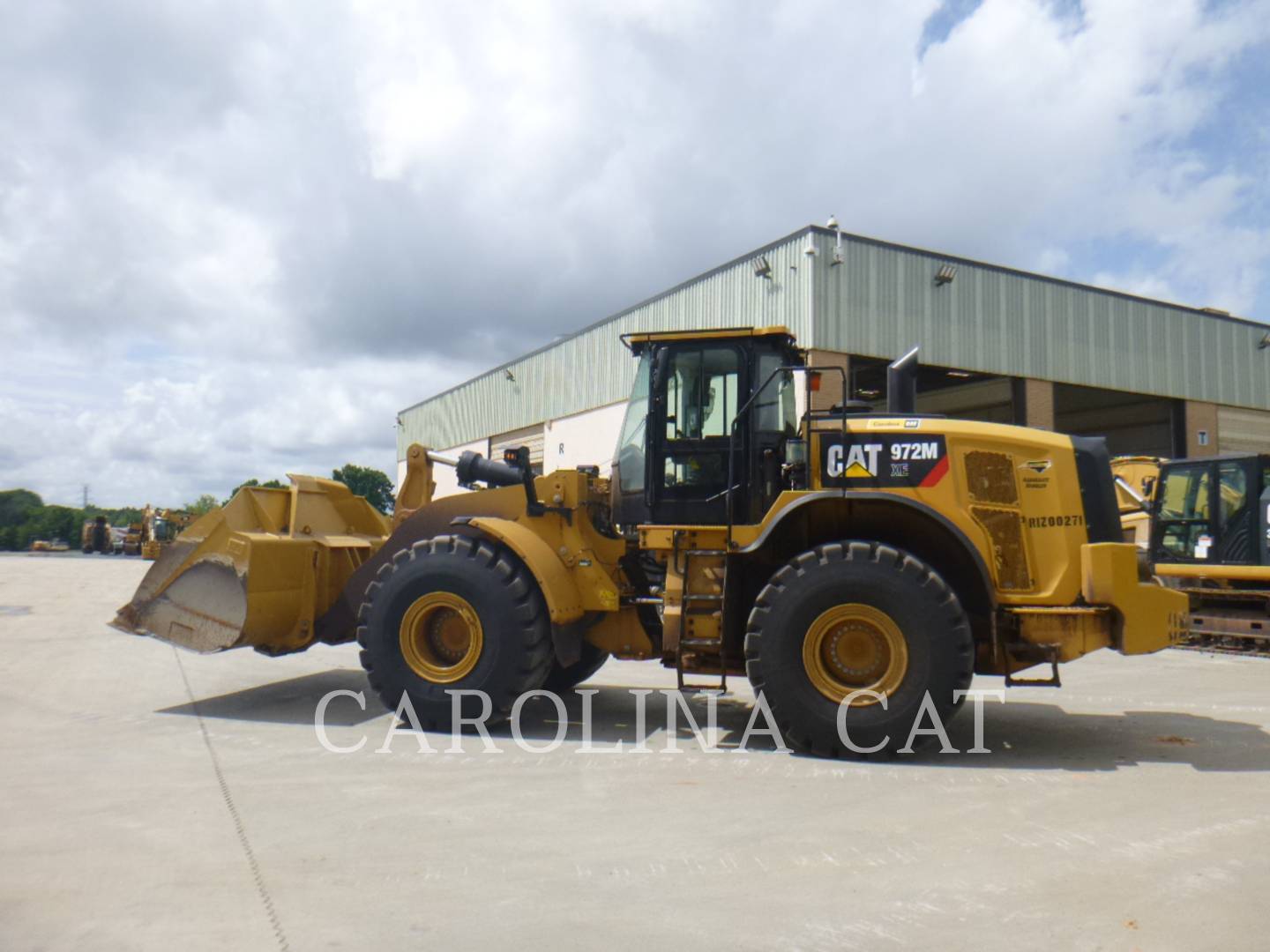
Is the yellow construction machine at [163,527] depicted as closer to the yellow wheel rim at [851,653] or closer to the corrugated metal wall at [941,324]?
the yellow wheel rim at [851,653]

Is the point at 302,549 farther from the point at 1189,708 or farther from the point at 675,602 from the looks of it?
the point at 1189,708

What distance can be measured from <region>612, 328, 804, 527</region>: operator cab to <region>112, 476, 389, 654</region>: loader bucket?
2831 millimetres

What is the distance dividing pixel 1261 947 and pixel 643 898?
2.21 m

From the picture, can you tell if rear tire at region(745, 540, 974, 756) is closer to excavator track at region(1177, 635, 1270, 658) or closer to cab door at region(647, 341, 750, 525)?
cab door at region(647, 341, 750, 525)

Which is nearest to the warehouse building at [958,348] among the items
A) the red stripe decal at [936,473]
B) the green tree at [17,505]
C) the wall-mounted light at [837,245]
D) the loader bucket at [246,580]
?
the wall-mounted light at [837,245]

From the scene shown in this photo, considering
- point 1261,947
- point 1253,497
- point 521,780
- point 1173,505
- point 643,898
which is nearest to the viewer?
point 1261,947

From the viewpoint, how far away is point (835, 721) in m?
6.31

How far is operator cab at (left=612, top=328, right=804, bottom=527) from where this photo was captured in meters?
7.03

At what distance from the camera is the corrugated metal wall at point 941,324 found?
19.5 metres

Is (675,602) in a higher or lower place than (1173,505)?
lower

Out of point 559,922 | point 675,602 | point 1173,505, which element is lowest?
point 559,922

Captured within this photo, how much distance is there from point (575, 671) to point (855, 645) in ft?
9.97

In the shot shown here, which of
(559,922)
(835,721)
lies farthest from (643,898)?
(835,721)

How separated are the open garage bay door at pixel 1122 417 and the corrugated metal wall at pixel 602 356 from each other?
9390mm
